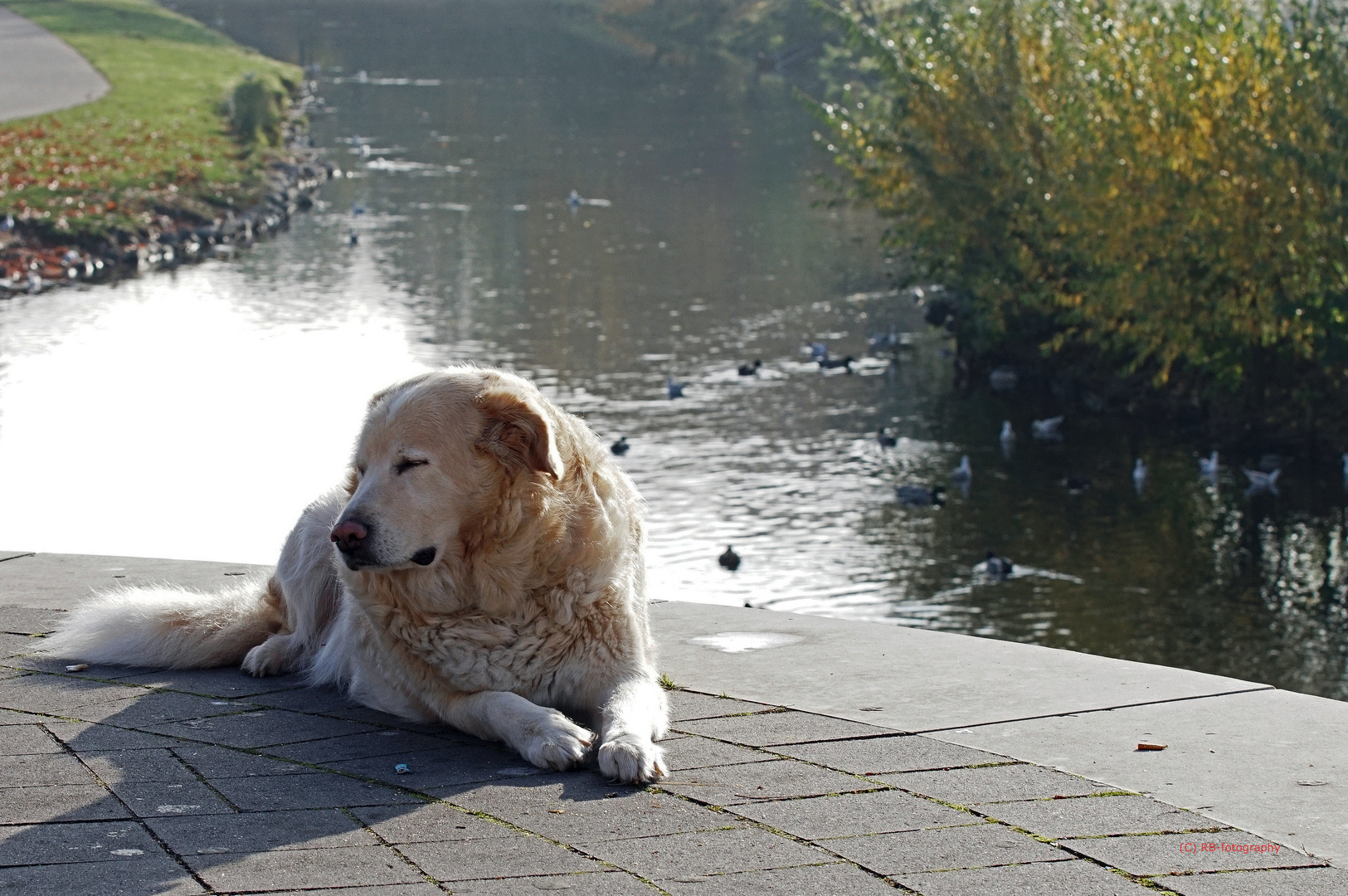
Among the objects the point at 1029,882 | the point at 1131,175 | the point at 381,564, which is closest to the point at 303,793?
the point at 381,564

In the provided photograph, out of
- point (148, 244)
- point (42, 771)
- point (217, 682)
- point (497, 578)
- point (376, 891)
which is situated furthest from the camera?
point (148, 244)

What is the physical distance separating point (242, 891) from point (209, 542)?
42.5 ft

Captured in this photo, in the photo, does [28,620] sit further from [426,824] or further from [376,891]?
[376,891]

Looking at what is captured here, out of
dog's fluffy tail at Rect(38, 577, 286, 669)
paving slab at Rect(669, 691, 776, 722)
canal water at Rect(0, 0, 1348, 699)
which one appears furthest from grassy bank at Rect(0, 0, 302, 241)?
paving slab at Rect(669, 691, 776, 722)

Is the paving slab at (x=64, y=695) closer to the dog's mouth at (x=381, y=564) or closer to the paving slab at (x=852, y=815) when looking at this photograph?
the dog's mouth at (x=381, y=564)

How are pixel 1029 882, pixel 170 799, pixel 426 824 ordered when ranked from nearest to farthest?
1. pixel 1029 882
2. pixel 426 824
3. pixel 170 799

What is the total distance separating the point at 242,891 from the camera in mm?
3754

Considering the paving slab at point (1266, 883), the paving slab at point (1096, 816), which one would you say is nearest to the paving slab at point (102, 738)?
the paving slab at point (1096, 816)

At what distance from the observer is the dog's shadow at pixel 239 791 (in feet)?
13.0

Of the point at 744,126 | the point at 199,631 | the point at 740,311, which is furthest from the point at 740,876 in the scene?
the point at 744,126

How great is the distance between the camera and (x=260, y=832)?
419 cm

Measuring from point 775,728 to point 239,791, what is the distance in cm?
176

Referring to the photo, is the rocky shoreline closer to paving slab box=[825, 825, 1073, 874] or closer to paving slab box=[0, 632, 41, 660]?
paving slab box=[0, 632, 41, 660]

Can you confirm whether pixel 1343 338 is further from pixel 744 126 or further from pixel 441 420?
pixel 744 126
